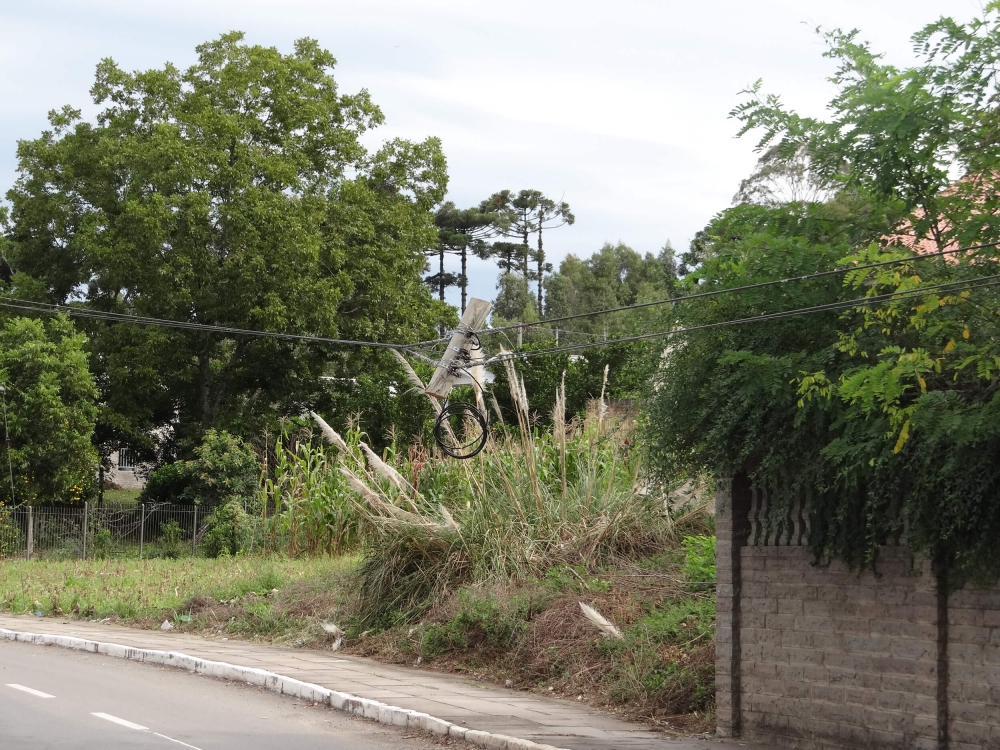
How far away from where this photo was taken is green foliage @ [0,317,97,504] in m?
31.3

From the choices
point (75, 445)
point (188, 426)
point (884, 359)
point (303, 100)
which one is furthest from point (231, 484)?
point (884, 359)

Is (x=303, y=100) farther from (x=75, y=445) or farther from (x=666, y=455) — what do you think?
(x=666, y=455)

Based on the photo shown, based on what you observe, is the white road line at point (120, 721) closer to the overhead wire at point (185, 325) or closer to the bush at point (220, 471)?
the overhead wire at point (185, 325)

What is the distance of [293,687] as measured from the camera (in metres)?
12.7

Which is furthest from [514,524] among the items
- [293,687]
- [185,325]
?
[185,325]

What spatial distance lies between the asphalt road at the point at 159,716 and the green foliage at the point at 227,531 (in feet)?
43.1

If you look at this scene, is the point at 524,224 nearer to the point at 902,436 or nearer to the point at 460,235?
the point at 460,235

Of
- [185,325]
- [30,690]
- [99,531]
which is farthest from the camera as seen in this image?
[99,531]

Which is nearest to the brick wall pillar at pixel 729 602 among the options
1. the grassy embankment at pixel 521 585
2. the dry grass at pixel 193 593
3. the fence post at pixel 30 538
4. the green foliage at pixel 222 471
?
the grassy embankment at pixel 521 585

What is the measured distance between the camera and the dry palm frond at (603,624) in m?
12.6

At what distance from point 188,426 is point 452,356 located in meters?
26.0

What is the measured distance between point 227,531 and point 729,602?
20.2 metres

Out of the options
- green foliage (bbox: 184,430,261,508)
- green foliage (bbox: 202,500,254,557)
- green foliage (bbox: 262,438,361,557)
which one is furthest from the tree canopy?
green foliage (bbox: 184,430,261,508)

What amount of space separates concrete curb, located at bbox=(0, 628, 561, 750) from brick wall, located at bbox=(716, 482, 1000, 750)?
220 cm
